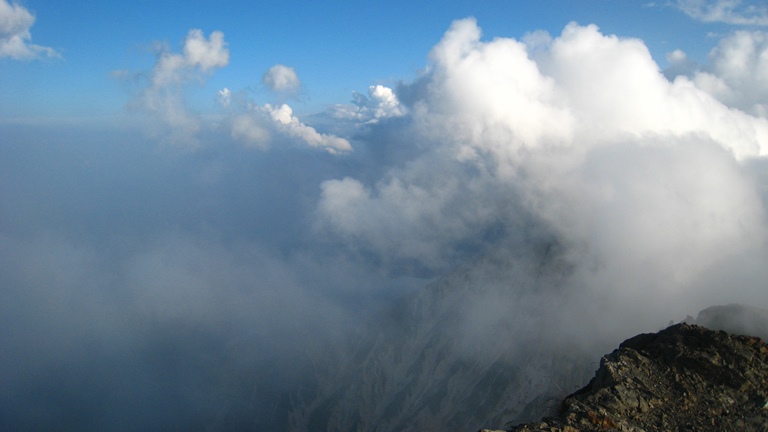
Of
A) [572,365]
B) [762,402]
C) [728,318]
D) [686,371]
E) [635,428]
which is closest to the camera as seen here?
[635,428]

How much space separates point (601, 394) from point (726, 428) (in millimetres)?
7962

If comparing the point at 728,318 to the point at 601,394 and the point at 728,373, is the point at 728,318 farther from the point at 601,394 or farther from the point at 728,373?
the point at 601,394

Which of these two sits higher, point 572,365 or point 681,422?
point 681,422

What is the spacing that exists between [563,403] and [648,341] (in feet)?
60.1

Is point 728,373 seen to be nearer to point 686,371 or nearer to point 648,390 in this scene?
point 686,371

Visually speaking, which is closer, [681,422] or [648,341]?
[681,422]

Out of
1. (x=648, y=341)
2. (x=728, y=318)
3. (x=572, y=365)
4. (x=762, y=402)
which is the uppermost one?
(x=728, y=318)

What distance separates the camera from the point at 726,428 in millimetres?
29547

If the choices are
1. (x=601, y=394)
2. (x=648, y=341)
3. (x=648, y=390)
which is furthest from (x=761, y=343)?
(x=601, y=394)

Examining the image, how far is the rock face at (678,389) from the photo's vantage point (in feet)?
97.5

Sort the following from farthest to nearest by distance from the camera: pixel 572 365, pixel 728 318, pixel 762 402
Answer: pixel 572 365
pixel 728 318
pixel 762 402

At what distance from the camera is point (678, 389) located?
34.8 meters

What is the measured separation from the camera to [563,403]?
32.4 metres

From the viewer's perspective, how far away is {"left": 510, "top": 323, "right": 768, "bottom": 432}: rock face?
1170 inches
